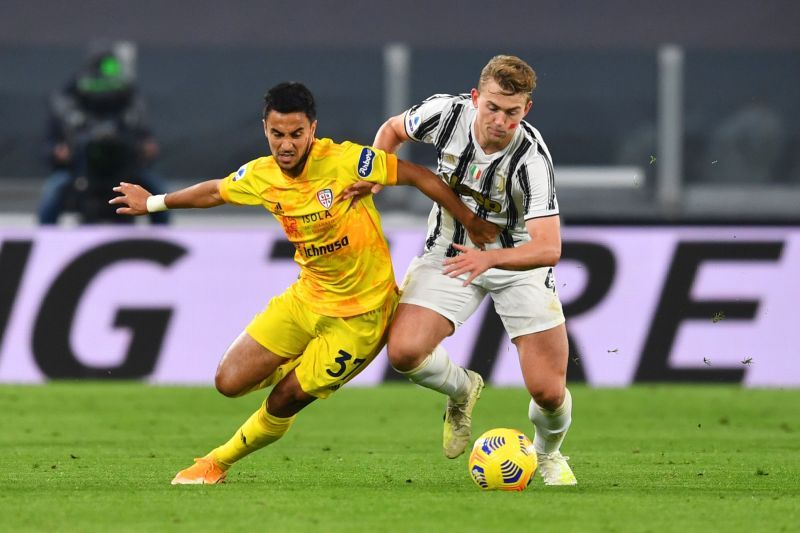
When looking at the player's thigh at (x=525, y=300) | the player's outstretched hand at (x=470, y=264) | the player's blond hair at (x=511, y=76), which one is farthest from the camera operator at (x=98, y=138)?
the player's outstretched hand at (x=470, y=264)

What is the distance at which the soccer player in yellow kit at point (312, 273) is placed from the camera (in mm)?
6820

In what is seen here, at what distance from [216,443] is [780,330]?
5300 millimetres

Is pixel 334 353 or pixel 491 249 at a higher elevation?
pixel 491 249

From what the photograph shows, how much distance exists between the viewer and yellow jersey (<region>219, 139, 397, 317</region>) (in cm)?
680

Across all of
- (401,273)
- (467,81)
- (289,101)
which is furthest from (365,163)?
(467,81)

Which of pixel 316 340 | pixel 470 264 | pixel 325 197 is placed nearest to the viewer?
pixel 470 264

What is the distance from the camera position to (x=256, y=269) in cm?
1248

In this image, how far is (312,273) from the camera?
7.04m

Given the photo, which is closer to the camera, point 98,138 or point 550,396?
point 550,396

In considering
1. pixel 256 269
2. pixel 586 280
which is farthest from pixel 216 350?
pixel 586 280

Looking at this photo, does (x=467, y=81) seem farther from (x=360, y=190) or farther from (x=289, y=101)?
(x=289, y=101)

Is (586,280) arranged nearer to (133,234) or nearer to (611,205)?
(611,205)

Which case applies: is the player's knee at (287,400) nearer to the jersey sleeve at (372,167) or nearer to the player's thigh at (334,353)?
the player's thigh at (334,353)

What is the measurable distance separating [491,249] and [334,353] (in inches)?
34.1
